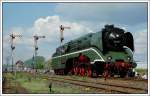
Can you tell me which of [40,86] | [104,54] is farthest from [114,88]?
[104,54]

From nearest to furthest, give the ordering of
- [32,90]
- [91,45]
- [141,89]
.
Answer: [141,89], [32,90], [91,45]

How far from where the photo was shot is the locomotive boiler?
53.4ft

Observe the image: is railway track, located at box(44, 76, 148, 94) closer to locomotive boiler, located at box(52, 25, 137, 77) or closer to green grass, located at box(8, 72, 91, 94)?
green grass, located at box(8, 72, 91, 94)

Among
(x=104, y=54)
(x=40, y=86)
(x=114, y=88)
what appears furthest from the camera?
(x=104, y=54)

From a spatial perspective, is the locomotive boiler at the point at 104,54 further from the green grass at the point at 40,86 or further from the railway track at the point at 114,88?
the railway track at the point at 114,88

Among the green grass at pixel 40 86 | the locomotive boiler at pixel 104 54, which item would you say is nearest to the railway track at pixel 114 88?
the green grass at pixel 40 86

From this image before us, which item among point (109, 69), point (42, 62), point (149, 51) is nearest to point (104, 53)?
point (109, 69)

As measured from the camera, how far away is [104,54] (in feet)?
54.3

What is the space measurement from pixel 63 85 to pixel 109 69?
248 centimetres

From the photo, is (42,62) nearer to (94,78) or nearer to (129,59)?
(94,78)

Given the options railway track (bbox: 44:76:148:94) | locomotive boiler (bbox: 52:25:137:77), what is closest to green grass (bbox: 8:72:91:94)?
railway track (bbox: 44:76:148:94)

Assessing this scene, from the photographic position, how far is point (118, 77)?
1666cm

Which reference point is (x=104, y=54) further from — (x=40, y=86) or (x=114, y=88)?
(x=114, y=88)

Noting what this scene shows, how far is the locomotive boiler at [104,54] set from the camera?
641 inches
